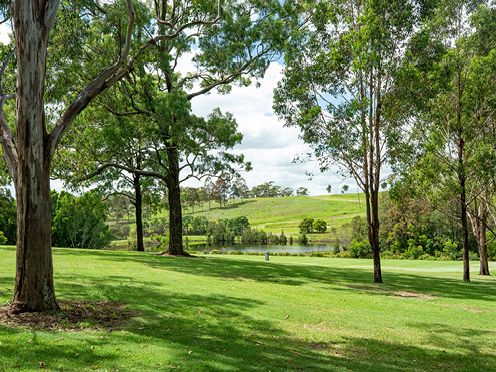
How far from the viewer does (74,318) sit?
6.02 meters

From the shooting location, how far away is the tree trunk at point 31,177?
604 cm

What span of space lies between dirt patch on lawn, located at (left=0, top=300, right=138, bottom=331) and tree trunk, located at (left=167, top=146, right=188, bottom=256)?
11.9 meters

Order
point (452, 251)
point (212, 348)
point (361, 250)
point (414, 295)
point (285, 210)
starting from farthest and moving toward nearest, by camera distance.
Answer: point (285, 210) < point (361, 250) < point (452, 251) < point (414, 295) < point (212, 348)

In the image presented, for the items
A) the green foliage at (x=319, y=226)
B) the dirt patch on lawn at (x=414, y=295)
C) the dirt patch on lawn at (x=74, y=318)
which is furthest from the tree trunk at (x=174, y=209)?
the green foliage at (x=319, y=226)

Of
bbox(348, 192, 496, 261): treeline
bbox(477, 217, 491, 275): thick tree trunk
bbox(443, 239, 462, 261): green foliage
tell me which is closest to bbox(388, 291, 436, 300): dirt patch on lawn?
bbox(477, 217, 491, 275): thick tree trunk

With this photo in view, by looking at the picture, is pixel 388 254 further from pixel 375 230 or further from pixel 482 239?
pixel 375 230

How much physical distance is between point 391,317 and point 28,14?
10413 millimetres

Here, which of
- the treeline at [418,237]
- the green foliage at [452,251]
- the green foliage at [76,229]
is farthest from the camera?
the green foliage at [76,229]

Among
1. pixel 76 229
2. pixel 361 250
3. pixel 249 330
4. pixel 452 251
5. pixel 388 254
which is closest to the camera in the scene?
pixel 249 330

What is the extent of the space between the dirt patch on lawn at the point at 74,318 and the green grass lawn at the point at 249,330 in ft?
0.69

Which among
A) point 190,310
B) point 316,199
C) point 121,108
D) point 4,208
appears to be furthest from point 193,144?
point 316,199

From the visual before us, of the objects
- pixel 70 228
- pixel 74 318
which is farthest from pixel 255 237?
pixel 74 318

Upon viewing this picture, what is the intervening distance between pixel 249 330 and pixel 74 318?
3.15 m

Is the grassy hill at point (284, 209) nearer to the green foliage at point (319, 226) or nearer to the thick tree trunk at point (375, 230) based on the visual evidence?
the green foliage at point (319, 226)
